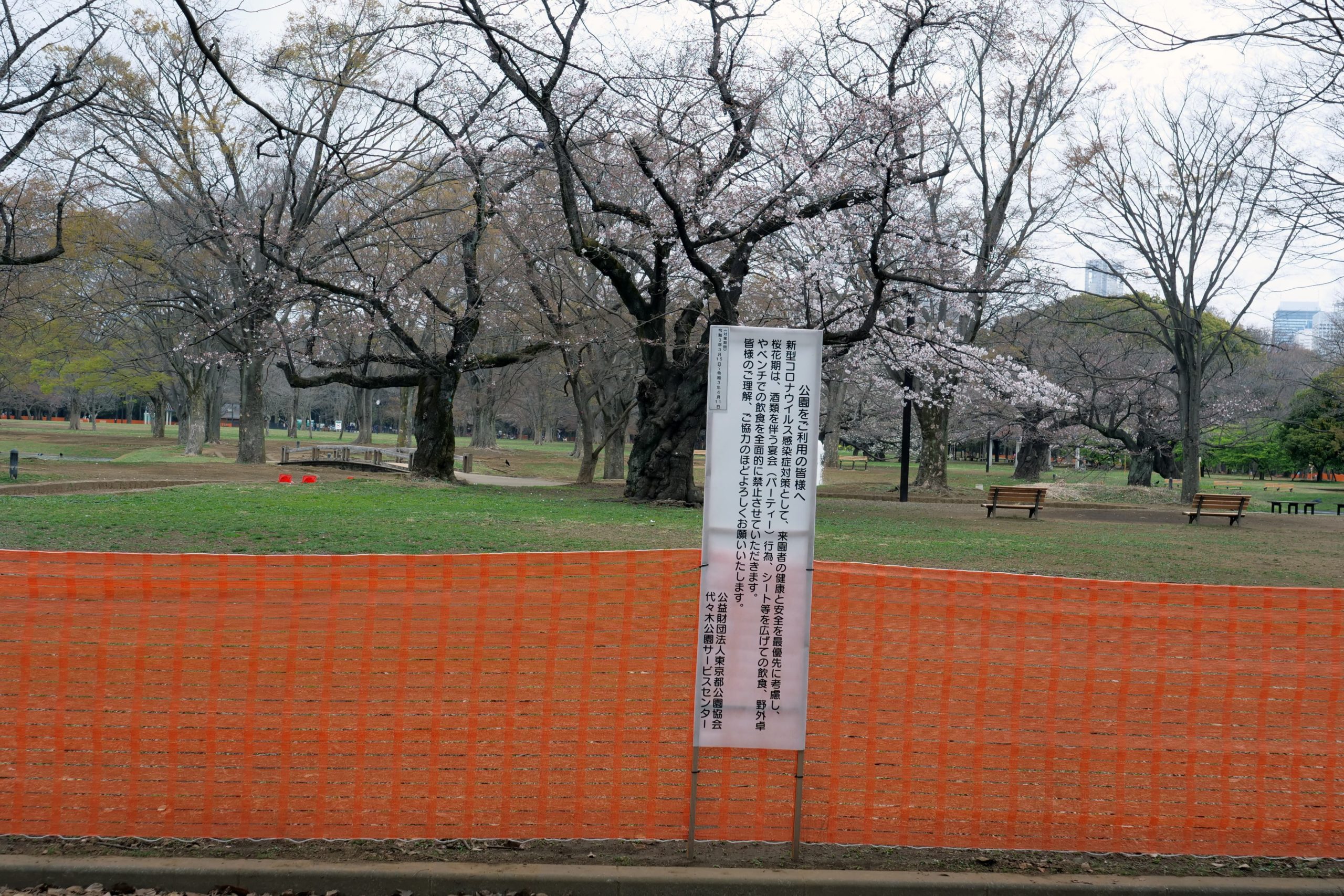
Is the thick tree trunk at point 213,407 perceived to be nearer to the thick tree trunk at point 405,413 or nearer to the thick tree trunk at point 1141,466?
the thick tree trunk at point 405,413

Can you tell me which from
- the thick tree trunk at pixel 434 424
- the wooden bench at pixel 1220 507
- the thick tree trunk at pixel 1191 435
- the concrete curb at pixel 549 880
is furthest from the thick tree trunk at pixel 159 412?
the concrete curb at pixel 549 880

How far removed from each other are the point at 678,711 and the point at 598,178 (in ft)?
61.2

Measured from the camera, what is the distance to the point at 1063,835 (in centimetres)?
468

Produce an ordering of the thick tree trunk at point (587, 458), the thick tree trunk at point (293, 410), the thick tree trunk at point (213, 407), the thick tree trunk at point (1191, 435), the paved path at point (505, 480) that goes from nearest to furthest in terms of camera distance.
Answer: the paved path at point (505, 480), the thick tree trunk at point (587, 458), the thick tree trunk at point (1191, 435), the thick tree trunk at point (213, 407), the thick tree trunk at point (293, 410)

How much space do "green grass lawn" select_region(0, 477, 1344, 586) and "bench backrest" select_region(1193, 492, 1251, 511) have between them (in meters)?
1.80

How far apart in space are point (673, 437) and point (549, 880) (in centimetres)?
1845

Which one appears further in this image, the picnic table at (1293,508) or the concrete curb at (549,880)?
the picnic table at (1293,508)

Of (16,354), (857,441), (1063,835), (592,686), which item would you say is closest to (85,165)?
(16,354)

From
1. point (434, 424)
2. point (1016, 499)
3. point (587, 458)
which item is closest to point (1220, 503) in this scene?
point (1016, 499)

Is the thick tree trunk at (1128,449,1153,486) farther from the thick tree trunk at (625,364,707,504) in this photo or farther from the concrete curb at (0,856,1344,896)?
the concrete curb at (0,856,1344,896)

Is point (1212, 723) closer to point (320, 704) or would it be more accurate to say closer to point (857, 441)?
point (320, 704)

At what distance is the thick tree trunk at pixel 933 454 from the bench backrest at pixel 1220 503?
979 cm

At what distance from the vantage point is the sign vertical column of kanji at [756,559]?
14.8 ft

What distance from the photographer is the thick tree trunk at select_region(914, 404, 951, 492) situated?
33625 millimetres
